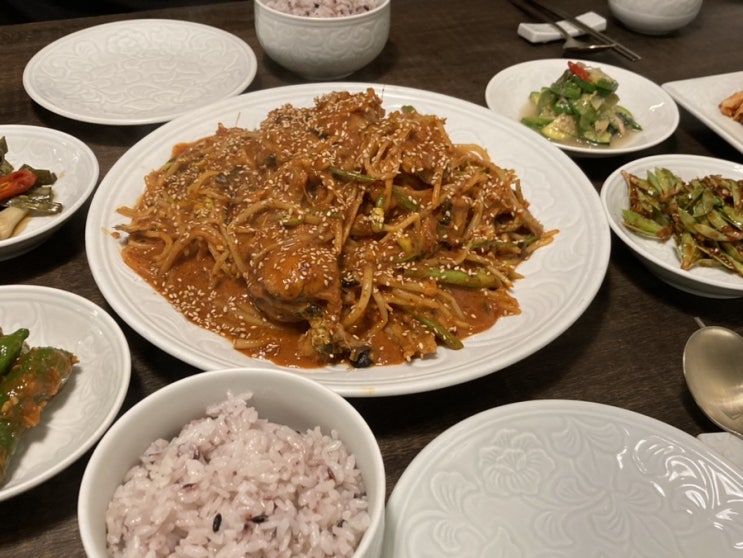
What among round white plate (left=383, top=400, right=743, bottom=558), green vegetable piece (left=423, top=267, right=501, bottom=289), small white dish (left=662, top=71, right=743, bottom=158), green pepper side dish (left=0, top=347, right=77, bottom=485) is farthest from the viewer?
small white dish (left=662, top=71, right=743, bottom=158)

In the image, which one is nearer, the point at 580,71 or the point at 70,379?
the point at 70,379

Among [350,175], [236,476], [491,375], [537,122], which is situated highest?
[236,476]

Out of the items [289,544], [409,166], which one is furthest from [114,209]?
[289,544]

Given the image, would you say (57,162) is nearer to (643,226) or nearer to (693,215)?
(643,226)

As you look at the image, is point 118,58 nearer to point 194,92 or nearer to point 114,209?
point 194,92

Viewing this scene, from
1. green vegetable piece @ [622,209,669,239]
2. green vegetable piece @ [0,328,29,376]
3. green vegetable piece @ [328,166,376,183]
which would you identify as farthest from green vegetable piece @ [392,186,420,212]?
green vegetable piece @ [0,328,29,376]

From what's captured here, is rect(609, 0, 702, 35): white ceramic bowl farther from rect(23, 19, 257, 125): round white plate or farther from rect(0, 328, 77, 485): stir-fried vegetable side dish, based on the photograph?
rect(0, 328, 77, 485): stir-fried vegetable side dish

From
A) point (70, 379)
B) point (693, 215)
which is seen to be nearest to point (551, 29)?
point (693, 215)

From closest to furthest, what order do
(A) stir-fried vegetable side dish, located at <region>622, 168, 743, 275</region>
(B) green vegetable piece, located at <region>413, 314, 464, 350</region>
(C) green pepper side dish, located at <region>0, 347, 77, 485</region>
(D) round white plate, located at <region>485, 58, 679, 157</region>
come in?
(C) green pepper side dish, located at <region>0, 347, 77, 485</region>
(B) green vegetable piece, located at <region>413, 314, 464, 350</region>
(A) stir-fried vegetable side dish, located at <region>622, 168, 743, 275</region>
(D) round white plate, located at <region>485, 58, 679, 157</region>
